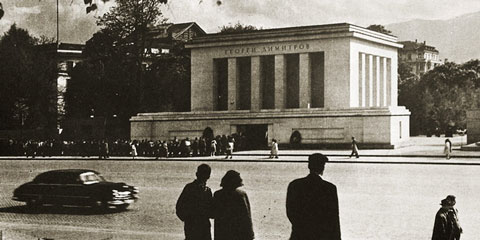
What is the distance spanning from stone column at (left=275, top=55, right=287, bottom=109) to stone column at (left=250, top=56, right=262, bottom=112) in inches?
80.7

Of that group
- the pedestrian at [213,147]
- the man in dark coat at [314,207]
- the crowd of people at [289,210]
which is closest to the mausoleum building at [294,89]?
the pedestrian at [213,147]

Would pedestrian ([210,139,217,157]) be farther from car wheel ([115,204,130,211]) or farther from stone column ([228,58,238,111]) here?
car wheel ([115,204,130,211])

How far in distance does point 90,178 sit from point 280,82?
4234 cm

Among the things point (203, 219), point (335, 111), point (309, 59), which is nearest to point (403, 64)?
point (309, 59)

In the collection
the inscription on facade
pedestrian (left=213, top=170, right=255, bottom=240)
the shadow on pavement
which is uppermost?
the inscription on facade

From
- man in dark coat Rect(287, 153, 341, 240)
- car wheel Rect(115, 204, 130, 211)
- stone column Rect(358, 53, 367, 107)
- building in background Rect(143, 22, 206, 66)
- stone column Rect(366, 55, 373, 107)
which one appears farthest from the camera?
building in background Rect(143, 22, 206, 66)

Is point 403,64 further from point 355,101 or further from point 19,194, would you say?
point 19,194

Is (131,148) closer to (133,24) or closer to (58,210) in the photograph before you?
(133,24)

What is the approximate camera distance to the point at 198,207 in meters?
7.54

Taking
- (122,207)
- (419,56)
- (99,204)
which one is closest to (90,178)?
(99,204)

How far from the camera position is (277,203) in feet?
52.0

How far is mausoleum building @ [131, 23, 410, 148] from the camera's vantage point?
48.8m

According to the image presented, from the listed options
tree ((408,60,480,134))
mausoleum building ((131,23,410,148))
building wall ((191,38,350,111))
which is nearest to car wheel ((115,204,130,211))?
mausoleum building ((131,23,410,148))

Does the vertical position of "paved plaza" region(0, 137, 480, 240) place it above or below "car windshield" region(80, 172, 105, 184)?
below
